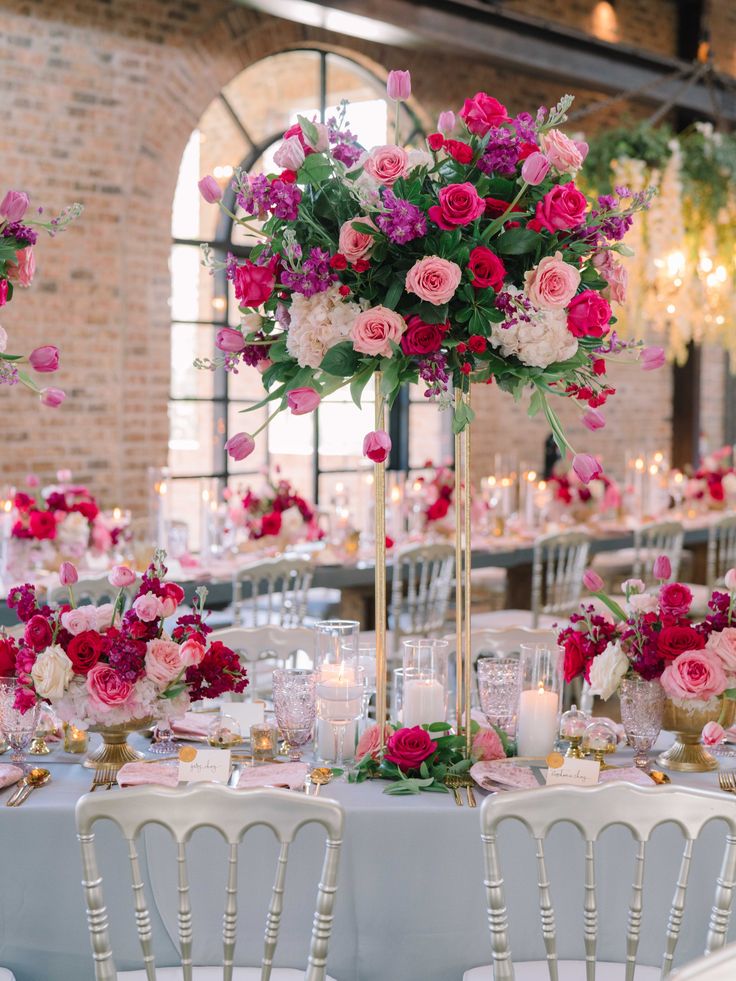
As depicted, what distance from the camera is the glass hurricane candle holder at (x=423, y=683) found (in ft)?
9.62

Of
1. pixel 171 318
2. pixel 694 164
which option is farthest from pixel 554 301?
pixel 694 164

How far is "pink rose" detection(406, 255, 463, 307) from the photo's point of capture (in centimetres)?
246

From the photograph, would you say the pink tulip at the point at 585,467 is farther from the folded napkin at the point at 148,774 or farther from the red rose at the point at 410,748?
the folded napkin at the point at 148,774

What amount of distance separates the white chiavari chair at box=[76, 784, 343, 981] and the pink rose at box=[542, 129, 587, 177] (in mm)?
1305

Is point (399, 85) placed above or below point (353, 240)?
above

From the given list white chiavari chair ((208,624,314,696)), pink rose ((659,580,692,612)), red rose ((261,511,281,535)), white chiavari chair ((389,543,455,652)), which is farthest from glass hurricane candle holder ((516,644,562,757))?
red rose ((261,511,281,535))

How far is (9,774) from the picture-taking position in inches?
108

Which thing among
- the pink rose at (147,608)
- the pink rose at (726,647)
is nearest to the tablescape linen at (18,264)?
the pink rose at (147,608)

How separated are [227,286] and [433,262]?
593 cm

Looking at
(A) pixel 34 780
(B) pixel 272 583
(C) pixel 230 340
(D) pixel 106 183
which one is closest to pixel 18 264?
(C) pixel 230 340

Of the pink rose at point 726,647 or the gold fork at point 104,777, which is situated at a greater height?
the pink rose at point 726,647

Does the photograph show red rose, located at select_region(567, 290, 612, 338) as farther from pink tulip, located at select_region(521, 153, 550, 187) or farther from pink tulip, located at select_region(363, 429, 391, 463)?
pink tulip, located at select_region(363, 429, 391, 463)

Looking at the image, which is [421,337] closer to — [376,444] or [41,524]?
[376,444]

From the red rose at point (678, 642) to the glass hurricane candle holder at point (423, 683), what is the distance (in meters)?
0.47
